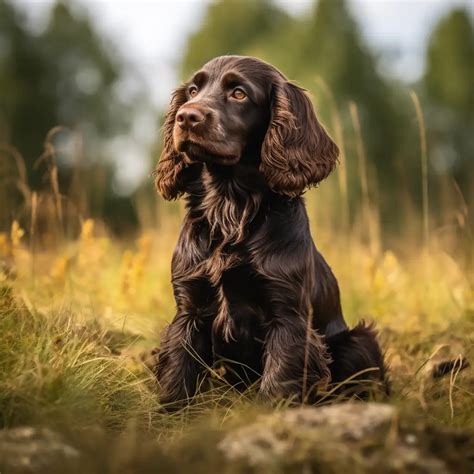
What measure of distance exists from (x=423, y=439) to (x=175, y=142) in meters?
1.59

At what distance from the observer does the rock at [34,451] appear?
2152 mm

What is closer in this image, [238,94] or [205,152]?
[205,152]

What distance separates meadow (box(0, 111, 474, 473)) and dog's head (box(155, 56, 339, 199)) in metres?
0.93

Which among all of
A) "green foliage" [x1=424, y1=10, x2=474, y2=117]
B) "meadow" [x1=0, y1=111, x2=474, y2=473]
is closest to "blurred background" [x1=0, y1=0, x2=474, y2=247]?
"green foliage" [x1=424, y1=10, x2=474, y2=117]

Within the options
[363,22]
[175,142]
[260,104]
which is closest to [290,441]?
[175,142]

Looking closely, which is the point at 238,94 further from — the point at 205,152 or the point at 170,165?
the point at 170,165

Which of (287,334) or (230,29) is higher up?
(230,29)

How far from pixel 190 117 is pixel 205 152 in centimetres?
17

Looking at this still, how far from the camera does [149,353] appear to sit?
13.9 ft

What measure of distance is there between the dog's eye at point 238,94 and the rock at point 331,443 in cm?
151

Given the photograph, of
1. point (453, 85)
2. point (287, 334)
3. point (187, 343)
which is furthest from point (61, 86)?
point (287, 334)

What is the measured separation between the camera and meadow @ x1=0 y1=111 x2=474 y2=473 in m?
2.28

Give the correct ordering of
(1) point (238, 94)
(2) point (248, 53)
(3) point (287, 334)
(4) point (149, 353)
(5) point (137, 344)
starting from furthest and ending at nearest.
→ (2) point (248, 53) < (5) point (137, 344) < (4) point (149, 353) < (1) point (238, 94) < (3) point (287, 334)

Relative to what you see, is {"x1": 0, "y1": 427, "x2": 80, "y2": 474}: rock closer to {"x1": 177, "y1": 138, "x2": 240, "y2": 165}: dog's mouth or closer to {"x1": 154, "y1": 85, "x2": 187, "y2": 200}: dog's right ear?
{"x1": 177, "y1": 138, "x2": 240, "y2": 165}: dog's mouth
